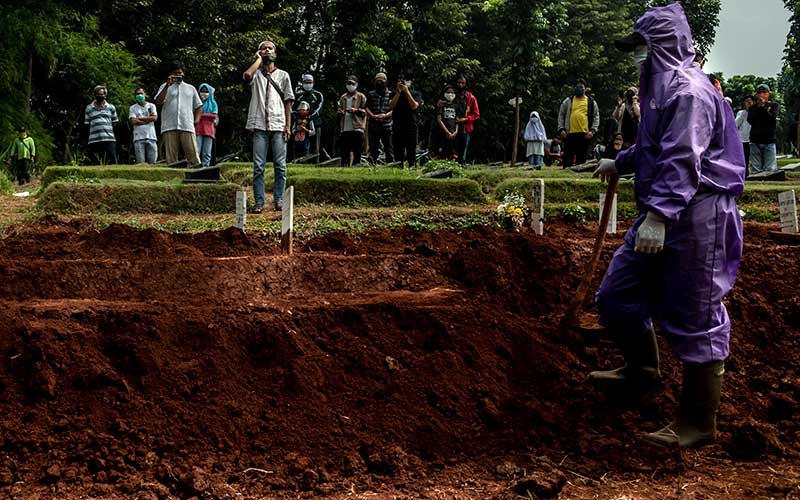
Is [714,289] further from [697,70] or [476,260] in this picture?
[476,260]

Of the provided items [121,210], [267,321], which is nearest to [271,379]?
[267,321]

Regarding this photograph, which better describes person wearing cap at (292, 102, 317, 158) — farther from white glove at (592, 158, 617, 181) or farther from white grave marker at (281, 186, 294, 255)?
white glove at (592, 158, 617, 181)

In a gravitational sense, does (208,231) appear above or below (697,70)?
below

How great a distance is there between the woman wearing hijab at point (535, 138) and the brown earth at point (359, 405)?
13.8 m

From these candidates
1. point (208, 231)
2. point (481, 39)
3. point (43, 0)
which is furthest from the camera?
point (481, 39)

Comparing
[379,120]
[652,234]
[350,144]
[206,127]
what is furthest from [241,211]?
[379,120]

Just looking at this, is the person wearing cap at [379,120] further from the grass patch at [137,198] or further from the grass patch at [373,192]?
the grass patch at [137,198]

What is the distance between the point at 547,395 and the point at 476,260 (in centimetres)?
230

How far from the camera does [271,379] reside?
15.5 ft

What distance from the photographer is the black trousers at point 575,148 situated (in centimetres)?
1594

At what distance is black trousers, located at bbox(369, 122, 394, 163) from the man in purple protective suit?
11.6 metres

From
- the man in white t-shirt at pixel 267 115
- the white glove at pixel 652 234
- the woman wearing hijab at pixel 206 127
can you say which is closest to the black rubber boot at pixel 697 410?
the white glove at pixel 652 234

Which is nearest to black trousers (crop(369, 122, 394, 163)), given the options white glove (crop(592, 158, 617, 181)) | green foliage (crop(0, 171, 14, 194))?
green foliage (crop(0, 171, 14, 194))

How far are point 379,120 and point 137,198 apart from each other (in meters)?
5.57
